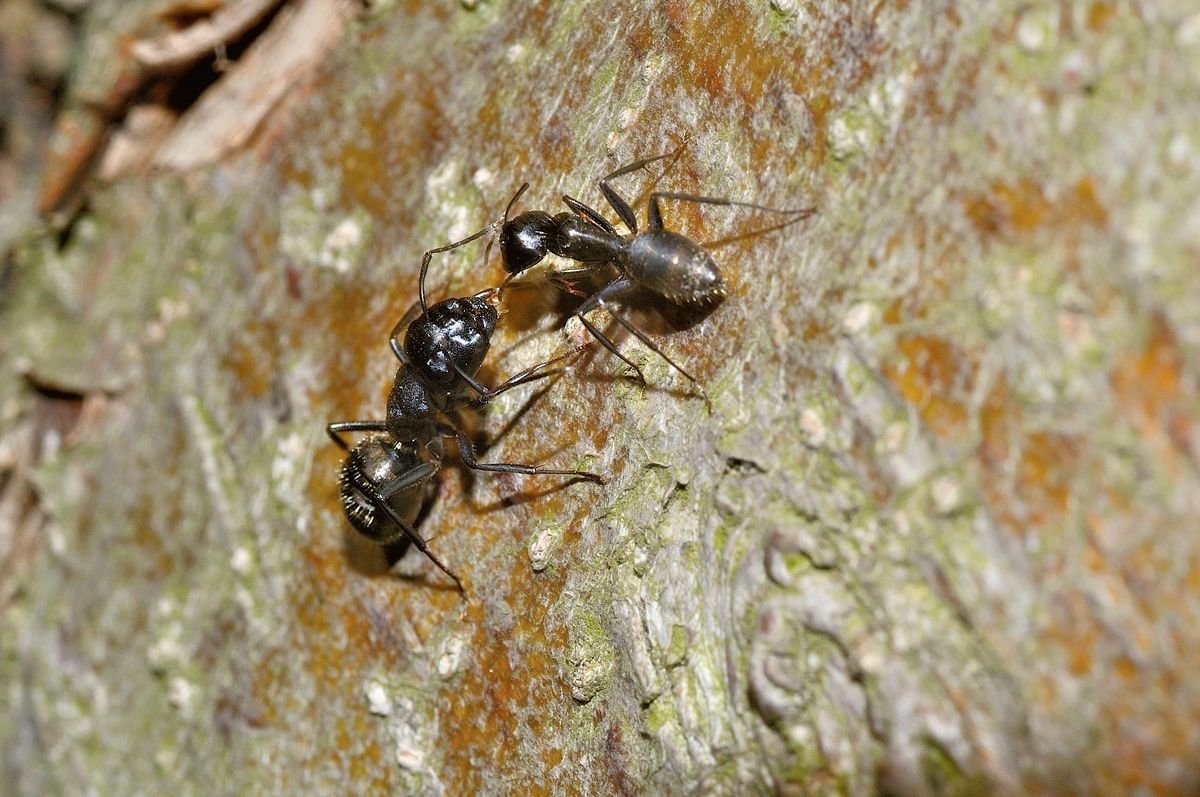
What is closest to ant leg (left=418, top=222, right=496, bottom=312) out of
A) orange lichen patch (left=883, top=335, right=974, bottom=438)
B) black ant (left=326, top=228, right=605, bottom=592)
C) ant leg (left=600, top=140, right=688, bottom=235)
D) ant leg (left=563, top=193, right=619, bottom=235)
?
black ant (left=326, top=228, right=605, bottom=592)

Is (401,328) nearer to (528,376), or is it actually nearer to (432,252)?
(432,252)

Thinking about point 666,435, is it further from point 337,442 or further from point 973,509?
point 337,442

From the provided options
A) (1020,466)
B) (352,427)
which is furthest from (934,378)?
(352,427)

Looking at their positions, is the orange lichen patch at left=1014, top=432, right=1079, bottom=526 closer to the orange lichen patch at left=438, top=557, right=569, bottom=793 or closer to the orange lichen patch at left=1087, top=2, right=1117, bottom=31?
the orange lichen patch at left=1087, top=2, right=1117, bottom=31

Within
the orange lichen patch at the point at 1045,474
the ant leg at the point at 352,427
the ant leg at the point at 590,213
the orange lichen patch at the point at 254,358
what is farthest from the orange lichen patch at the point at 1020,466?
the orange lichen patch at the point at 254,358

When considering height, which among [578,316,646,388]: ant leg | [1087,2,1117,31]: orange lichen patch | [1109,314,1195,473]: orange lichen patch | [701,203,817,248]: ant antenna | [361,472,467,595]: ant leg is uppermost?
[1087,2,1117,31]: orange lichen patch

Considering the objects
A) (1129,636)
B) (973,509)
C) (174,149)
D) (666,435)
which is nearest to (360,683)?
(666,435)
